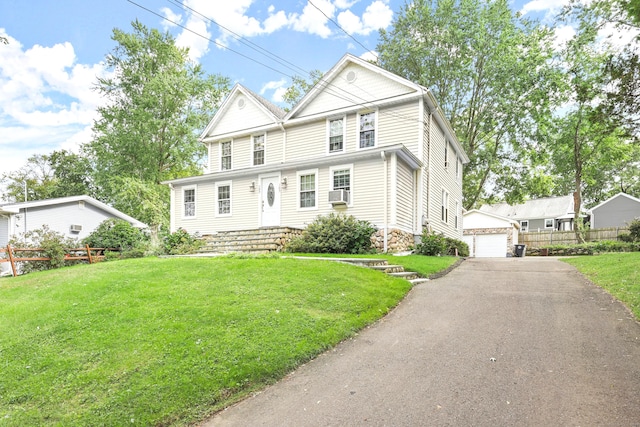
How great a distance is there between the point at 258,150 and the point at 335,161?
18.7ft

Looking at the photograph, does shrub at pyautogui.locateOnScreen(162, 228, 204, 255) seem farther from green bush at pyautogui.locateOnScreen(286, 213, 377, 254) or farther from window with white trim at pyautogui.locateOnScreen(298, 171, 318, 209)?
window with white trim at pyautogui.locateOnScreen(298, 171, 318, 209)

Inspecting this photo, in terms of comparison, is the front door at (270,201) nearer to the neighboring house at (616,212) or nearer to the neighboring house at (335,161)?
the neighboring house at (335,161)

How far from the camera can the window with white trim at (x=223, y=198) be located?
16359 mm

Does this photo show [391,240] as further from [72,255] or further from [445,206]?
[72,255]

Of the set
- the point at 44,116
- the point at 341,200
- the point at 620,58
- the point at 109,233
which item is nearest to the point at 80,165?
the point at 44,116

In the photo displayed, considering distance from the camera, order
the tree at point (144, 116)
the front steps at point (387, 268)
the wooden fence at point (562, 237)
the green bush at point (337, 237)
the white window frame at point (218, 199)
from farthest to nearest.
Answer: the tree at point (144, 116), the wooden fence at point (562, 237), the white window frame at point (218, 199), the green bush at point (337, 237), the front steps at point (387, 268)

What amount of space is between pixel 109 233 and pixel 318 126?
Result: 11.4m

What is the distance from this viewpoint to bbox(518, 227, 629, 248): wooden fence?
23.7 m

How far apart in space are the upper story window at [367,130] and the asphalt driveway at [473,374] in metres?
10.1

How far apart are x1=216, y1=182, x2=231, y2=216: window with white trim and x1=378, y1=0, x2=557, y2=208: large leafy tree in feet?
46.5

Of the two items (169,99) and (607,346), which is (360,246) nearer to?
(607,346)

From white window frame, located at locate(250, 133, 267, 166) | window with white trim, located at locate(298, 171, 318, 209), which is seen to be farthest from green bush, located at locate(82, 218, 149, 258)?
window with white trim, located at locate(298, 171, 318, 209)

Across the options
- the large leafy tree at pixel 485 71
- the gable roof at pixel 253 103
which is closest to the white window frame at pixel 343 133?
the gable roof at pixel 253 103

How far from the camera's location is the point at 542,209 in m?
36.3
